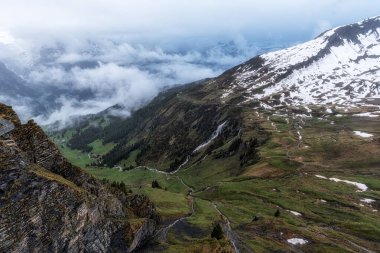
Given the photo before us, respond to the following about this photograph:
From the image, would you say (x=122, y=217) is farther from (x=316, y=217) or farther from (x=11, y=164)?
(x=316, y=217)

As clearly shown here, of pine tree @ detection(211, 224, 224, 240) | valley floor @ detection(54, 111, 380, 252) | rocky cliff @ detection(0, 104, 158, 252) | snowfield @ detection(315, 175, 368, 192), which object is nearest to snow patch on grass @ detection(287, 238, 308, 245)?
valley floor @ detection(54, 111, 380, 252)

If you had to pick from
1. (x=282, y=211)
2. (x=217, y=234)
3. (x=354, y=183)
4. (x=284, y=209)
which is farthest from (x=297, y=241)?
(x=354, y=183)

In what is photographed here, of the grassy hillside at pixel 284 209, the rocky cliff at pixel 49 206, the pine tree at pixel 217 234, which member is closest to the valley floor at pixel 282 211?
the grassy hillside at pixel 284 209

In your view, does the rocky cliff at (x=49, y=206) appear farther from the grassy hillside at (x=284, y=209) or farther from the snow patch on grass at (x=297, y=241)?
the snow patch on grass at (x=297, y=241)

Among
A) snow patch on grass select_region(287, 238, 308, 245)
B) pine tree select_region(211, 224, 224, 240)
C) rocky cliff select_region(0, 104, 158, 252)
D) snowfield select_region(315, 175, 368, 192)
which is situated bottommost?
snowfield select_region(315, 175, 368, 192)

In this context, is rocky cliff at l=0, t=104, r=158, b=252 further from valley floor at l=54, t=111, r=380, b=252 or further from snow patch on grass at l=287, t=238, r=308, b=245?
snow patch on grass at l=287, t=238, r=308, b=245

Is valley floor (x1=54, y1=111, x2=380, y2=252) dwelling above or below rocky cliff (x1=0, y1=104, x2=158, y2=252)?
below

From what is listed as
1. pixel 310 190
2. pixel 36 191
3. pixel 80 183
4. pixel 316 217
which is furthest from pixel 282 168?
pixel 36 191

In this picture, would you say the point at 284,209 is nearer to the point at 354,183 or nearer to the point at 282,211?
the point at 282,211

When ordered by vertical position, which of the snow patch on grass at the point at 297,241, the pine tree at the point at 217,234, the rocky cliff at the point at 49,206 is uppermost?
the rocky cliff at the point at 49,206
